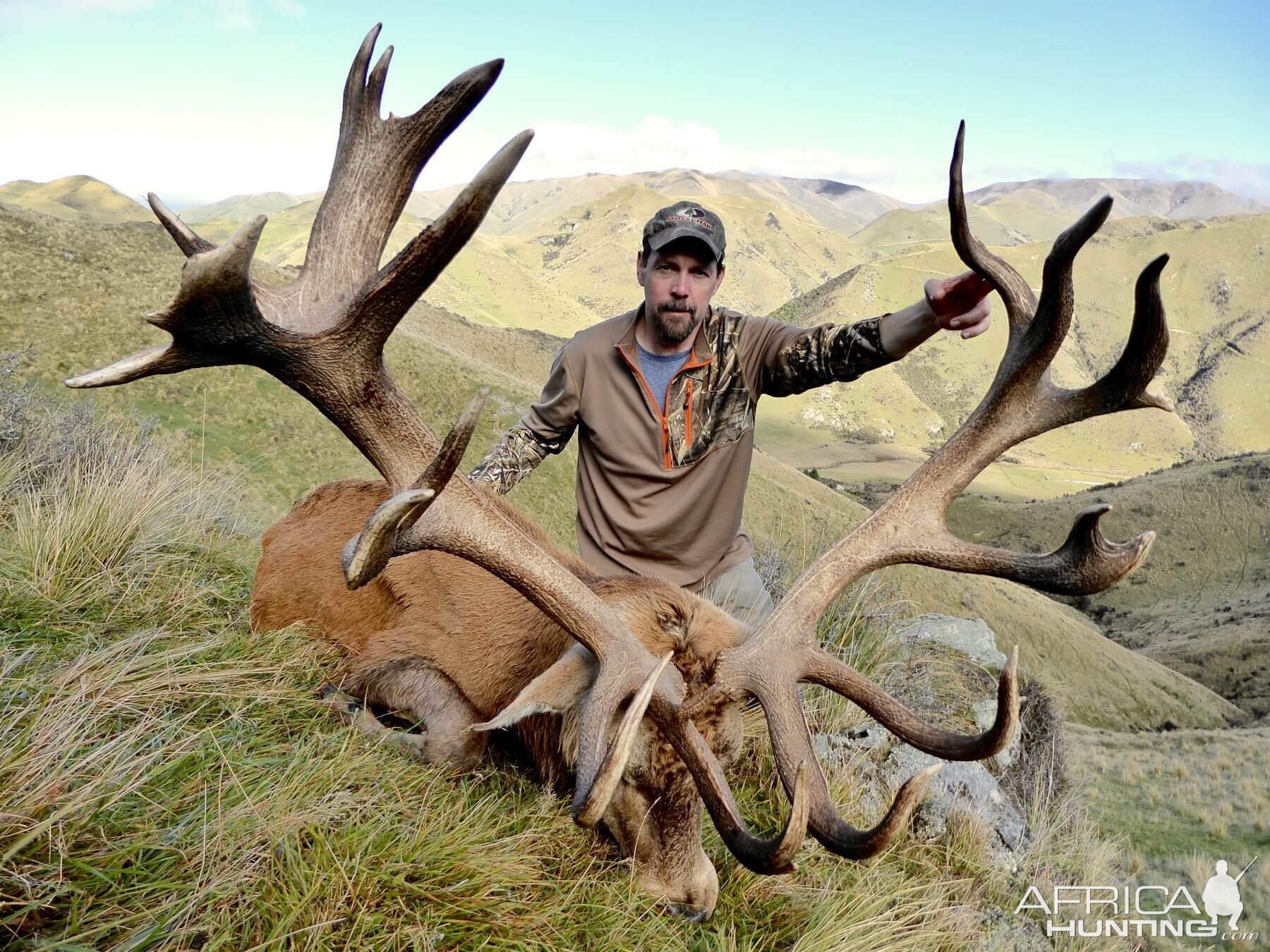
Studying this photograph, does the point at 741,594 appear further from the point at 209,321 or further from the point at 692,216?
the point at 209,321

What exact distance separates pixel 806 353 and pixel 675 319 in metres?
0.86

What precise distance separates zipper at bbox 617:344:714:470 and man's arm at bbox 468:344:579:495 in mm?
430

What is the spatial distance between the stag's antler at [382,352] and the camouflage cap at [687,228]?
1.92 meters

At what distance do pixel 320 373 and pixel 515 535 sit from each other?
3.19ft

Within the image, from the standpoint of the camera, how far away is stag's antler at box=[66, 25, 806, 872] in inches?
99.4

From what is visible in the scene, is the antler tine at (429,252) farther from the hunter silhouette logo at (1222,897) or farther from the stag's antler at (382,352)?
the hunter silhouette logo at (1222,897)

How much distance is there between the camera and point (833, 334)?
4.80m

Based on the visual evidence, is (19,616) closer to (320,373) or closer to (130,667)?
(130,667)

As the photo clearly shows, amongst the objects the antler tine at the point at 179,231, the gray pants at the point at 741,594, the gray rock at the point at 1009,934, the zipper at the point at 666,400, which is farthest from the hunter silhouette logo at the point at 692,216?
the gray rock at the point at 1009,934

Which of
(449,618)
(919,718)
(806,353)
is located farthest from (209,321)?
(806,353)

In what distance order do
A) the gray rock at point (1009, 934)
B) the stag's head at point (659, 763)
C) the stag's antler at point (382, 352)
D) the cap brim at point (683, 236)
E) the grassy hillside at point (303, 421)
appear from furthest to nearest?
1. the grassy hillside at point (303, 421)
2. the cap brim at point (683, 236)
3. the gray rock at point (1009, 934)
4. the stag's head at point (659, 763)
5. the stag's antler at point (382, 352)

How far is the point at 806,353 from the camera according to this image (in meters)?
4.92

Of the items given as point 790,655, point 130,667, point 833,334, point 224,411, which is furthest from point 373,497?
point 224,411

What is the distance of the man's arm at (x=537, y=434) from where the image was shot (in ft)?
15.8
